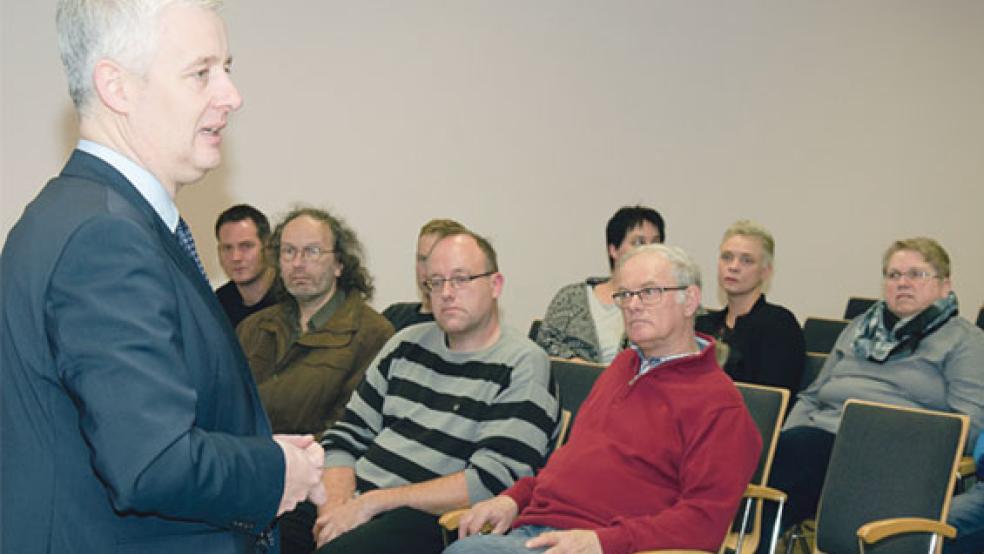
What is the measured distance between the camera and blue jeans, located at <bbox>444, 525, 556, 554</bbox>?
2461 mm

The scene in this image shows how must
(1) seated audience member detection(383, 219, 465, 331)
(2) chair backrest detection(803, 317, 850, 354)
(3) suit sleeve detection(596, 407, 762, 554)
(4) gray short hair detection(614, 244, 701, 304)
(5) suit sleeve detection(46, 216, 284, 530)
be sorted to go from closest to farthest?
(5) suit sleeve detection(46, 216, 284, 530) → (3) suit sleeve detection(596, 407, 762, 554) → (4) gray short hair detection(614, 244, 701, 304) → (1) seated audience member detection(383, 219, 465, 331) → (2) chair backrest detection(803, 317, 850, 354)

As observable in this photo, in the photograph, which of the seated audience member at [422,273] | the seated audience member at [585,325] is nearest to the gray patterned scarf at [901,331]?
the seated audience member at [585,325]

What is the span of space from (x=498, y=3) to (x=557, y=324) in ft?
6.68

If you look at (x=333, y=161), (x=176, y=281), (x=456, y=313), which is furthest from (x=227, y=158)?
(x=176, y=281)

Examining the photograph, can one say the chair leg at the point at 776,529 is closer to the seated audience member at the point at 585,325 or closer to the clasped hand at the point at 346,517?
the clasped hand at the point at 346,517

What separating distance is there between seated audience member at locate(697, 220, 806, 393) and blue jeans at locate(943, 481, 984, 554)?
38.6 inches

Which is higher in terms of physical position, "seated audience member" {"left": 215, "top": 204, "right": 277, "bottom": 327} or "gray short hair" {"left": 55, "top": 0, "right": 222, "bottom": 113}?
"gray short hair" {"left": 55, "top": 0, "right": 222, "bottom": 113}

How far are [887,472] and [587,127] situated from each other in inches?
131

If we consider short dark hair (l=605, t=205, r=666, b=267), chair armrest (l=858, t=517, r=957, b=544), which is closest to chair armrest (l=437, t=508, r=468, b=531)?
chair armrest (l=858, t=517, r=957, b=544)

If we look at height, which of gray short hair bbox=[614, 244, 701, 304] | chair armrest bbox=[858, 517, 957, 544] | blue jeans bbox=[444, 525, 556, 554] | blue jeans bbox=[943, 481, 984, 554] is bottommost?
blue jeans bbox=[444, 525, 556, 554]

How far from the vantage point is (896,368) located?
3.84 metres

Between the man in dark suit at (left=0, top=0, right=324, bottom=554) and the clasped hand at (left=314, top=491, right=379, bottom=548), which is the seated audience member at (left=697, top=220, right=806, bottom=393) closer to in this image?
the clasped hand at (left=314, top=491, right=379, bottom=548)

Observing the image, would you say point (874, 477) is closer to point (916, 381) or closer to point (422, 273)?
point (916, 381)

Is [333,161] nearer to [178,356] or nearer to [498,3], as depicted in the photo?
[498,3]
